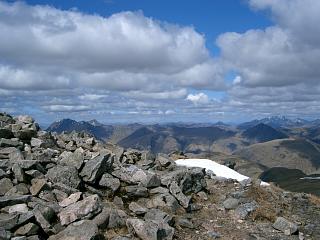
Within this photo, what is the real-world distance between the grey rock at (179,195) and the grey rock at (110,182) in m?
3.38

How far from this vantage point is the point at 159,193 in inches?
973

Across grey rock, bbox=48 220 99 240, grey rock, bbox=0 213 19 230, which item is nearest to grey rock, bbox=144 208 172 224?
grey rock, bbox=48 220 99 240

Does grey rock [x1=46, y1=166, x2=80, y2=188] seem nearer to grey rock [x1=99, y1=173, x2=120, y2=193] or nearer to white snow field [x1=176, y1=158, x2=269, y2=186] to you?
grey rock [x1=99, y1=173, x2=120, y2=193]

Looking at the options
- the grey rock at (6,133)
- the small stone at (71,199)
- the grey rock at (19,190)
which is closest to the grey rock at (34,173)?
the grey rock at (19,190)

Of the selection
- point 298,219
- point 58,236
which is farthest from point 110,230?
point 298,219

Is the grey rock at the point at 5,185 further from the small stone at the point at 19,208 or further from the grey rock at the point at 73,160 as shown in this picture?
the grey rock at the point at 73,160

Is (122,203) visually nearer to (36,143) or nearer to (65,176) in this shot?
(65,176)

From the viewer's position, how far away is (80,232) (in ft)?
55.1

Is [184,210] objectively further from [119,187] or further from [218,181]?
[218,181]

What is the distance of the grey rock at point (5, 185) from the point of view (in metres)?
20.5

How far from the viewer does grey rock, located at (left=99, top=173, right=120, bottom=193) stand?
23767 millimetres

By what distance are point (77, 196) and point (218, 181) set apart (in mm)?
13965

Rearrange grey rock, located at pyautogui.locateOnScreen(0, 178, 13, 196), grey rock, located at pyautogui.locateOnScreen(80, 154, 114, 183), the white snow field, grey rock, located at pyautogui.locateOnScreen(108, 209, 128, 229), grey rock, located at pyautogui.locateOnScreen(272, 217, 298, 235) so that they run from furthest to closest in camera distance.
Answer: the white snow field < grey rock, located at pyautogui.locateOnScreen(80, 154, 114, 183) < grey rock, located at pyautogui.locateOnScreen(272, 217, 298, 235) < grey rock, located at pyautogui.locateOnScreen(0, 178, 13, 196) < grey rock, located at pyautogui.locateOnScreen(108, 209, 128, 229)

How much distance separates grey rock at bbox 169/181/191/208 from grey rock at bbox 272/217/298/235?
5.05m
